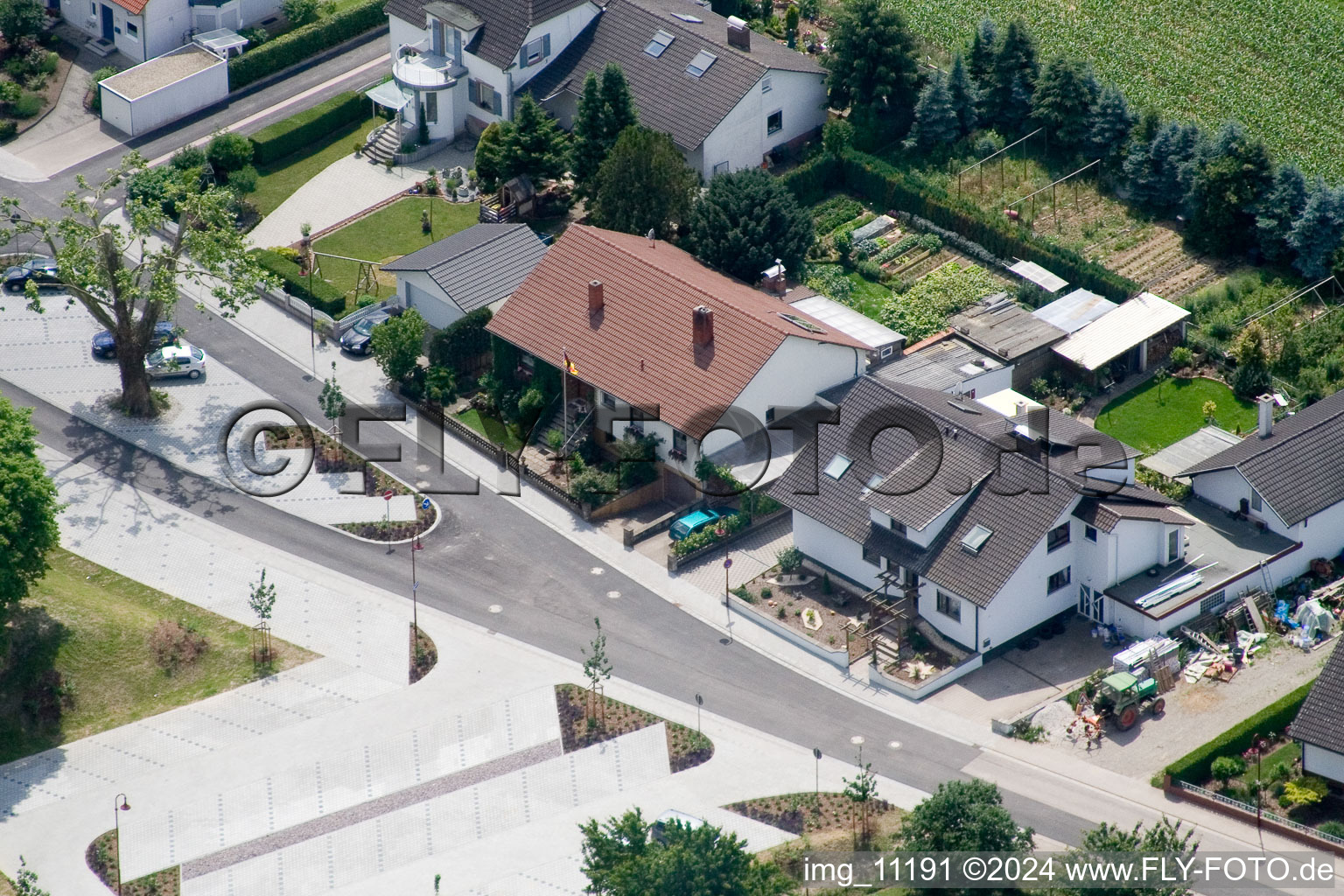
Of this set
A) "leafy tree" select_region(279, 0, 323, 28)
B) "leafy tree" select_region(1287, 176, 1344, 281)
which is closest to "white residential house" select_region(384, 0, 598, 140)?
"leafy tree" select_region(279, 0, 323, 28)

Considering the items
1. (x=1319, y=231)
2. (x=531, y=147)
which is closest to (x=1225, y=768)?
(x=1319, y=231)

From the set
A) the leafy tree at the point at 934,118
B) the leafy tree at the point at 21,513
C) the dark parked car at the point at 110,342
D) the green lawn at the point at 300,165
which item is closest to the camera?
the leafy tree at the point at 21,513

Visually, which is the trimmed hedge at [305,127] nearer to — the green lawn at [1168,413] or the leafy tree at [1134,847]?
the green lawn at [1168,413]

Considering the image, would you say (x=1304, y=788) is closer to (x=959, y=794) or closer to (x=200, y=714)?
(x=959, y=794)

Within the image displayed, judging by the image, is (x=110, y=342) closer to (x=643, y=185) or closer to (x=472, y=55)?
(x=472, y=55)

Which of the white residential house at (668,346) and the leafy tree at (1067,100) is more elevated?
the leafy tree at (1067,100)

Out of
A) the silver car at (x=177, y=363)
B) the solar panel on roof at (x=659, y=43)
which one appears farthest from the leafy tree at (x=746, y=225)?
the silver car at (x=177, y=363)
